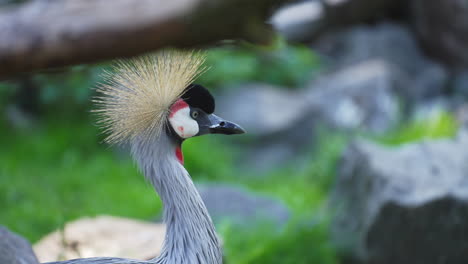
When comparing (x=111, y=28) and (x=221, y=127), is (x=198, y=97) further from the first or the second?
(x=111, y=28)

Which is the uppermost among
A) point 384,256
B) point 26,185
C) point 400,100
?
point 400,100

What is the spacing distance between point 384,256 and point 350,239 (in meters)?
0.20

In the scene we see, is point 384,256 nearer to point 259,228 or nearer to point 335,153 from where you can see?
point 259,228

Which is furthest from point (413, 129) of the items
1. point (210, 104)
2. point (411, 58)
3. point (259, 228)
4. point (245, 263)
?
point (210, 104)

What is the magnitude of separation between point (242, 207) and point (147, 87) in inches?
72.4

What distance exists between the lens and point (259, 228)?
338 centimetres

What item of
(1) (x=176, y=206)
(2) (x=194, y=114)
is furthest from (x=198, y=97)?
(1) (x=176, y=206)

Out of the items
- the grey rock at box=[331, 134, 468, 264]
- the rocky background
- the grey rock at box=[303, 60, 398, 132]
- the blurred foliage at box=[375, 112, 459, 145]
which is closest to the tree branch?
the rocky background

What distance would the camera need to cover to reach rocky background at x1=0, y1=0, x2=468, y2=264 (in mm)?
3018

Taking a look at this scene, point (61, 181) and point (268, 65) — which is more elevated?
point (268, 65)

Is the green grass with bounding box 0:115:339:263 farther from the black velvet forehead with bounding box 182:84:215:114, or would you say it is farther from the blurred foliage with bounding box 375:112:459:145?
the black velvet forehead with bounding box 182:84:215:114

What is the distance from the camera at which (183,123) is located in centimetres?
196

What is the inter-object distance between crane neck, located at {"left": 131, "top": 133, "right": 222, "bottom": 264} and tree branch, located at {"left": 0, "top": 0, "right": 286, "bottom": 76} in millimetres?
822

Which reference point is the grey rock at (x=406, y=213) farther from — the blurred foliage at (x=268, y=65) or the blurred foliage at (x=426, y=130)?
the blurred foliage at (x=268, y=65)
